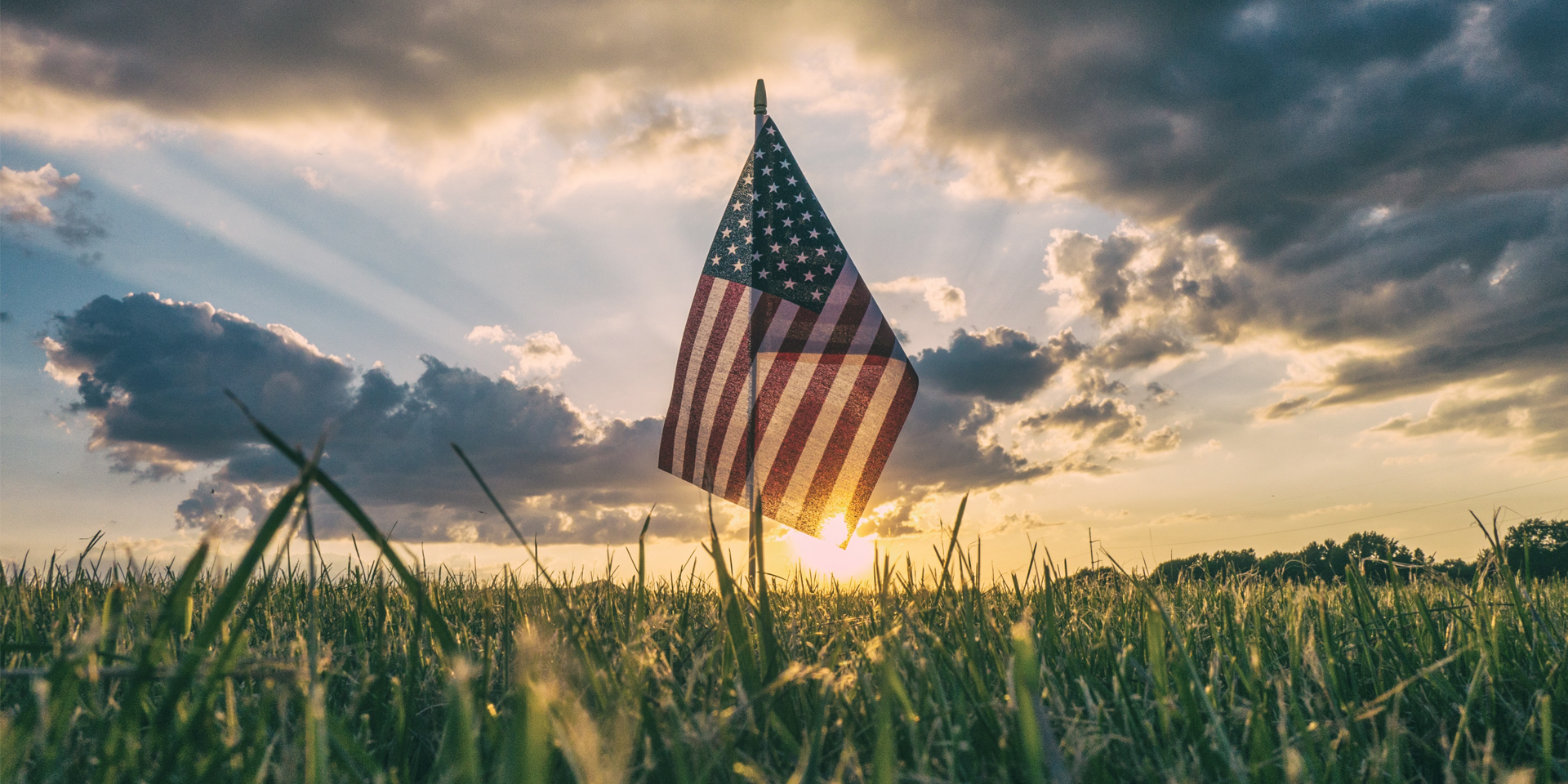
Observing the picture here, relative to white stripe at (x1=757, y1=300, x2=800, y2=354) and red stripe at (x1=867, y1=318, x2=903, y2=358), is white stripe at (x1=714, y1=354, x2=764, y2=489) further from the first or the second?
red stripe at (x1=867, y1=318, x2=903, y2=358)

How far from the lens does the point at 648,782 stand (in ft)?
5.00

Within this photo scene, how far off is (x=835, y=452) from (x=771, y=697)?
21.1 feet

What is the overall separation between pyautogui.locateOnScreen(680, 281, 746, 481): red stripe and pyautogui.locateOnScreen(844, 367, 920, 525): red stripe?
5.49ft

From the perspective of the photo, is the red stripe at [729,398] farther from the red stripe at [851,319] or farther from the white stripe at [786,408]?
the red stripe at [851,319]

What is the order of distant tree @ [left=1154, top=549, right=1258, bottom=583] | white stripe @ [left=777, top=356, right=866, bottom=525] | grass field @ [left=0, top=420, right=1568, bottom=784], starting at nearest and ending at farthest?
1. grass field @ [left=0, top=420, right=1568, bottom=784]
2. distant tree @ [left=1154, top=549, right=1258, bottom=583]
3. white stripe @ [left=777, top=356, right=866, bottom=525]

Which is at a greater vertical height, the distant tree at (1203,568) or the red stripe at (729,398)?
the red stripe at (729,398)

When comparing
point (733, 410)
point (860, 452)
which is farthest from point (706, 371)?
point (860, 452)

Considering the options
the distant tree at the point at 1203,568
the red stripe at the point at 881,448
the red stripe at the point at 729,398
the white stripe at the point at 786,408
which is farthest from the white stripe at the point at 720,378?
the distant tree at the point at 1203,568

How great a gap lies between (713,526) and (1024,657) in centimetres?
75

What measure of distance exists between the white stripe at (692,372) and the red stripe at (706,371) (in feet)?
0.07

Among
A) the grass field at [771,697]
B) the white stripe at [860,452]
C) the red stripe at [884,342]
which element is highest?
the red stripe at [884,342]

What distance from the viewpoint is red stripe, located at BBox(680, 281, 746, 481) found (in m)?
8.22

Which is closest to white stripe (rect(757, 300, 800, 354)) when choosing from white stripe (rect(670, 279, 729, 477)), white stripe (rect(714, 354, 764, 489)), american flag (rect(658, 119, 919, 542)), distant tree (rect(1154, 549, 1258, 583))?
american flag (rect(658, 119, 919, 542))

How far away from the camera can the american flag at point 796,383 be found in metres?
8.10
